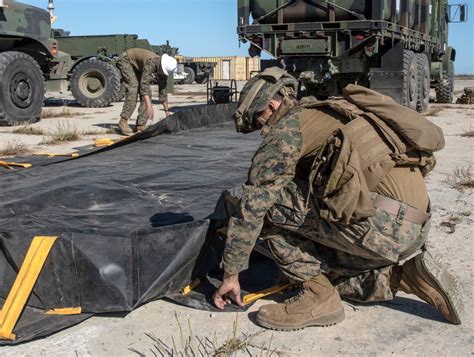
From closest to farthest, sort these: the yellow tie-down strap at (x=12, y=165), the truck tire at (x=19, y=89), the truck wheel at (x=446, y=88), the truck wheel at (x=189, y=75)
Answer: the yellow tie-down strap at (x=12, y=165)
the truck tire at (x=19, y=89)
the truck wheel at (x=446, y=88)
the truck wheel at (x=189, y=75)

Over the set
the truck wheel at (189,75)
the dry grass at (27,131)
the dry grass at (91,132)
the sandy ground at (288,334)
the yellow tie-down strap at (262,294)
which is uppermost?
the truck wheel at (189,75)

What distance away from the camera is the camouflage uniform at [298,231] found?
2543 millimetres

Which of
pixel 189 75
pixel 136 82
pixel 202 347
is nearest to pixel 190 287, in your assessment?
pixel 202 347

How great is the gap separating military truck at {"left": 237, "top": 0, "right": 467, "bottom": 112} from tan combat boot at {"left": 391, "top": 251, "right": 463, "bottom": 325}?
759 centimetres

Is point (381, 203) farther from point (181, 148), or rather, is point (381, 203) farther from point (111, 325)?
point (181, 148)

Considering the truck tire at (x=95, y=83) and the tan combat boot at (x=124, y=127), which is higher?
the truck tire at (x=95, y=83)

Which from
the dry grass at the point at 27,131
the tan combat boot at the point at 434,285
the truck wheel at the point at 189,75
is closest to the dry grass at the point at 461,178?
→ the tan combat boot at the point at 434,285

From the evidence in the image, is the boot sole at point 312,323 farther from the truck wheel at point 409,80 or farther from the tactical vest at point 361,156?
A: the truck wheel at point 409,80

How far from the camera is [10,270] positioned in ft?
9.23

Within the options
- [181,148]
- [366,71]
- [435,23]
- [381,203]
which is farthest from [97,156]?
[435,23]

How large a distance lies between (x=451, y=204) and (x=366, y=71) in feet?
21.2

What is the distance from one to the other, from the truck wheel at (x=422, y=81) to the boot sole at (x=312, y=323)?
9974mm

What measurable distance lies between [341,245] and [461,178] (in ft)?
11.3

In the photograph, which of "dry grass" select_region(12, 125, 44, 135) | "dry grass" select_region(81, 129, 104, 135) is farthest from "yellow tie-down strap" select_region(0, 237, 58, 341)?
"dry grass" select_region(12, 125, 44, 135)
